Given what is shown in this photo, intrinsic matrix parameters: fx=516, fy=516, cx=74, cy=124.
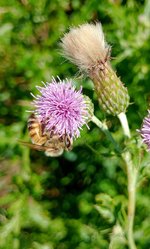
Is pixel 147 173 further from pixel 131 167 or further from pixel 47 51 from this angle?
pixel 47 51

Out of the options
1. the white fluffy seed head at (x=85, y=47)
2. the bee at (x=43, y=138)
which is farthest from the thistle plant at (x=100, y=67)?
the bee at (x=43, y=138)

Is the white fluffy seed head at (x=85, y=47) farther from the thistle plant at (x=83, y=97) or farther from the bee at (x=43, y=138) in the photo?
the bee at (x=43, y=138)

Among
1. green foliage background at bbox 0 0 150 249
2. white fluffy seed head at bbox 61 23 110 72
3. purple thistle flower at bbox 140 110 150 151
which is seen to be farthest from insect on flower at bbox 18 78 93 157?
green foliage background at bbox 0 0 150 249

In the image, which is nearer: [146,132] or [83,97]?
[146,132]

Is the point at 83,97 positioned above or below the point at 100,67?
below

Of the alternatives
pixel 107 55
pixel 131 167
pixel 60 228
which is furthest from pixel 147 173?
pixel 60 228

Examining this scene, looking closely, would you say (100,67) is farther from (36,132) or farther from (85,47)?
(36,132)

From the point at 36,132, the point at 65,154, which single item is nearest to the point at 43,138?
the point at 36,132
